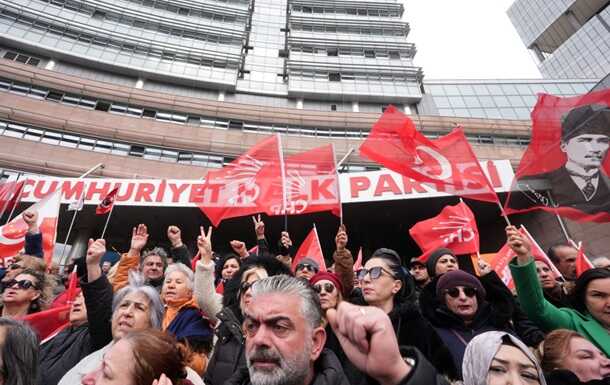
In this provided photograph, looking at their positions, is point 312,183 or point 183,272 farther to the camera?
point 312,183

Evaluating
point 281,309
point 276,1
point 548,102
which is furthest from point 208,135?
point 276,1

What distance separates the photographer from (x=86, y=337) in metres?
2.66

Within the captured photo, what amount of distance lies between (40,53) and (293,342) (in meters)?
27.7

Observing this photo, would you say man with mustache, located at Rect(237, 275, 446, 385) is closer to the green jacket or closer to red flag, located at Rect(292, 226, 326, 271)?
the green jacket

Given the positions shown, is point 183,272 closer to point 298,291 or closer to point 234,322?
point 234,322

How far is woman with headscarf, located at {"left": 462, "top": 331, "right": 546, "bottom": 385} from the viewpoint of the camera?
1.68 m

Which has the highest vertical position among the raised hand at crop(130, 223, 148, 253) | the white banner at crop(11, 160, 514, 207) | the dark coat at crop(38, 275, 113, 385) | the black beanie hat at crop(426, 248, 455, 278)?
the white banner at crop(11, 160, 514, 207)

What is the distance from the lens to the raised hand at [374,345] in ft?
3.83

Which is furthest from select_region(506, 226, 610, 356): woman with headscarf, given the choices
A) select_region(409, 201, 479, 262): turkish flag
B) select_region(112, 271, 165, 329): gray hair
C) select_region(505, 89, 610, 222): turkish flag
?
select_region(409, 201, 479, 262): turkish flag

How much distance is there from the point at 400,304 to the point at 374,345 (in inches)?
65.7

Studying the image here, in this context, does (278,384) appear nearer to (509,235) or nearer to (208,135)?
(509,235)

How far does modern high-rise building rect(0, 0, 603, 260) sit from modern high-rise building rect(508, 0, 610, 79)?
24.3 meters

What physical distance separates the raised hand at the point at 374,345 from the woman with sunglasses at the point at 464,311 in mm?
1594

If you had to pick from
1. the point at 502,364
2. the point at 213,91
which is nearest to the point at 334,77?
the point at 213,91
